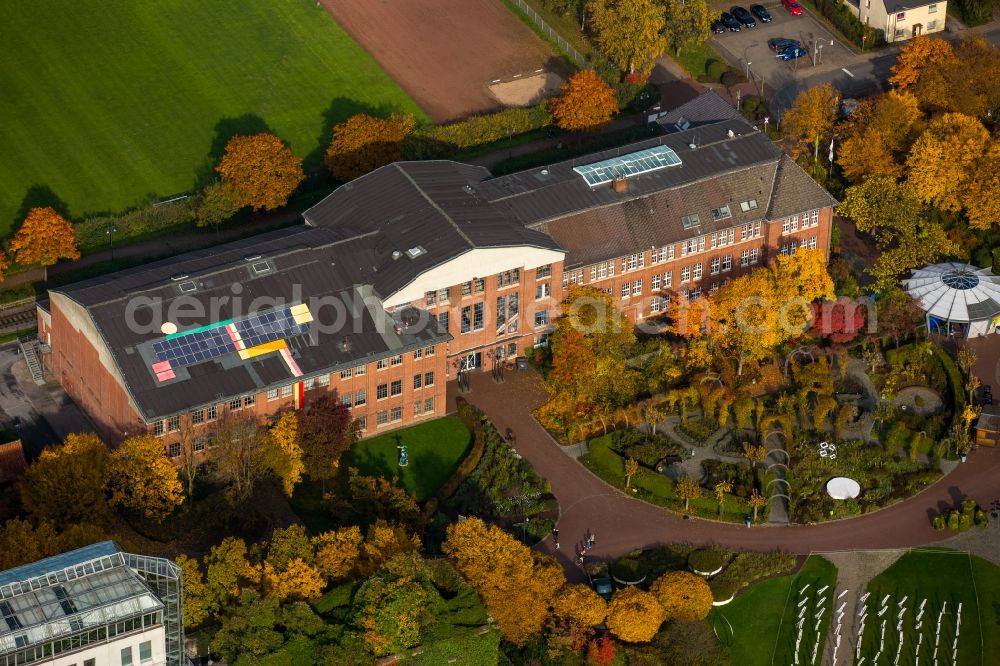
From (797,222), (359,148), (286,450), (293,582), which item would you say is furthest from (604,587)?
(359,148)

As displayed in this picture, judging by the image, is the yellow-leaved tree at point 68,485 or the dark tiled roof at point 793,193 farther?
the dark tiled roof at point 793,193

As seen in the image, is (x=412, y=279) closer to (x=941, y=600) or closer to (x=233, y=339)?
(x=233, y=339)

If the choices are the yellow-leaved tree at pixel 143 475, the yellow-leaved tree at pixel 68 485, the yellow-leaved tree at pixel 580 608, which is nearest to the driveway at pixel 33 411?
the yellow-leaved tree at pixel 68 485

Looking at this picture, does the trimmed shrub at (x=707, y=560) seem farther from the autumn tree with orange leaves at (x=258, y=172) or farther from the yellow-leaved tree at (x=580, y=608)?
the autumn tree with orange leaves at (x=258, y=172)

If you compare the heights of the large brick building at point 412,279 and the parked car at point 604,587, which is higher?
the large brick building at point 412,279

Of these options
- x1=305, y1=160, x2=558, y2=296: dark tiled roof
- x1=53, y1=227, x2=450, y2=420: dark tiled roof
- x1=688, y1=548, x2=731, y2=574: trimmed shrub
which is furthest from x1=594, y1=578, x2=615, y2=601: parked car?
x1=305, y1=160, x2=558, y2=296: dark tiled roof

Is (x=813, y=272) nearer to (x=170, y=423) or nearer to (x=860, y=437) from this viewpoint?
(x=860, y=437)
